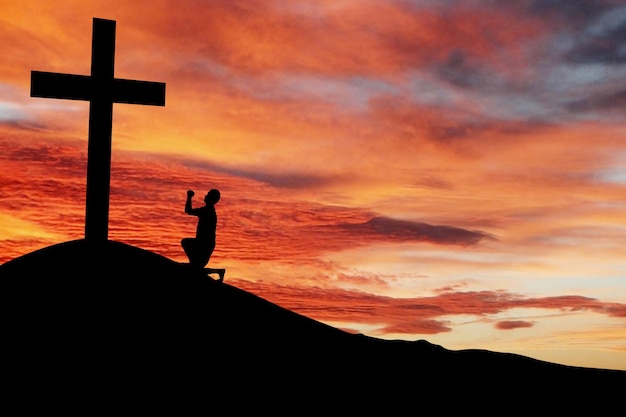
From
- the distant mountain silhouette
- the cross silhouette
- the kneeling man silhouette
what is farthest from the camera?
the kneeling man silhouette

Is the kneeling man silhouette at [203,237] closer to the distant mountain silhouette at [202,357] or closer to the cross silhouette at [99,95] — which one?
the distant mountain silhouette at [202,357]

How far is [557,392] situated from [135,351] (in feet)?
19.7

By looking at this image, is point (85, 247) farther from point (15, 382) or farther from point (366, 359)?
point (366, 359)

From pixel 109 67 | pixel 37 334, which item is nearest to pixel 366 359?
pixel 37 334

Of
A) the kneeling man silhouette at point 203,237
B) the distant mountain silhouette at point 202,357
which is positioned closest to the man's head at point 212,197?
the kneeling man silhouette at point 203,237

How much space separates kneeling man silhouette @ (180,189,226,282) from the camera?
1349cm

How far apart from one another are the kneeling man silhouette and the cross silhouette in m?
1.40

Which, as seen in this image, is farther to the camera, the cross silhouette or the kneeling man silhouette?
the kneeling man silhouette

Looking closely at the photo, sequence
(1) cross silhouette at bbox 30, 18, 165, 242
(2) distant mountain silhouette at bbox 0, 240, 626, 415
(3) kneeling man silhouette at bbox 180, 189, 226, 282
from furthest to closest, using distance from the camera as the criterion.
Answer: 1. (3) kneeling man silhouette at bbox 180, 189, 226, 282
2. (1) cross silhouette at bbox 30, 18, 165, 242
3. (2) distant mountain silhouette at bbox 0, 240, 626, 415

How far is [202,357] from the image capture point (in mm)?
10617

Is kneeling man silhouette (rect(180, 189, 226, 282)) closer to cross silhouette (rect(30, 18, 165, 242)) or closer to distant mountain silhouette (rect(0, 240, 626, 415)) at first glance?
distant mountain silhouette (rect(0, 240, 626, 415))

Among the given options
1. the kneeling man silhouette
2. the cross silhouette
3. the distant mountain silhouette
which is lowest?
the distant mountain silhouette

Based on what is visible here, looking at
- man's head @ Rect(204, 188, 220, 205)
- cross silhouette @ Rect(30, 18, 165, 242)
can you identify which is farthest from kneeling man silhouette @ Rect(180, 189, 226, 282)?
cross silhouette @ Rect(30, 18, 165, 242)

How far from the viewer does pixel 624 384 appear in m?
12.2
